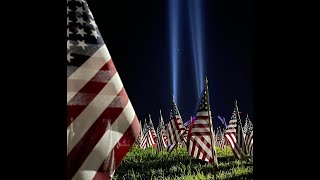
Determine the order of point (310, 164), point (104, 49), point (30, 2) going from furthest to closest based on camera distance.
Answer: point (104, 49)
point (310, 164)
point (30, 2)

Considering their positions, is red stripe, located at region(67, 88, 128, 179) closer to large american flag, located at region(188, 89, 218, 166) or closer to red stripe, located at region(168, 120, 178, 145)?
large american flag, located at region(188, 89, 218, 166)

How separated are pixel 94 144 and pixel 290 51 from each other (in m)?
1.95

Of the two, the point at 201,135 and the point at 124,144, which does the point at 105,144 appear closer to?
the point at 124,144

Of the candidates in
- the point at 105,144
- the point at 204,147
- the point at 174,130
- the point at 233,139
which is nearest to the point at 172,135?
the point at 174,130

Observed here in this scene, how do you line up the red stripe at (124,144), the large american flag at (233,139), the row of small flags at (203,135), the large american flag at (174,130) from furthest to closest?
1. the large american flag at (174,130)
2. the large american flag at (233,139)
3. the row of small flags at (203,135)
4. the red stripe at (124,144)

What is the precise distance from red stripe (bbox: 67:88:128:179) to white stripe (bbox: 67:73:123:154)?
0.03 meters

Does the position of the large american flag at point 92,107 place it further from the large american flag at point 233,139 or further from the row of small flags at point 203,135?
the large american flag at point 233,139

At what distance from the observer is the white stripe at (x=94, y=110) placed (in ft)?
11.1

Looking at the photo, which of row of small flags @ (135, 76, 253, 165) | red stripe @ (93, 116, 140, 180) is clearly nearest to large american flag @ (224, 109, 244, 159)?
row of small flags @ (135, 76, 253, 165)

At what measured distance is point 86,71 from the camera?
356cm

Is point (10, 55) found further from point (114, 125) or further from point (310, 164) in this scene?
point (310, 164)

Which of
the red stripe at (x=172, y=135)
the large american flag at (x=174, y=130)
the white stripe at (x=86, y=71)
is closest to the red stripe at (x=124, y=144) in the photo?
the white stripe at (x=86, y=71)

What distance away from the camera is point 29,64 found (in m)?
2.70

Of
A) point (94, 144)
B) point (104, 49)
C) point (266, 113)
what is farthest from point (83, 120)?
point (266, 113)
